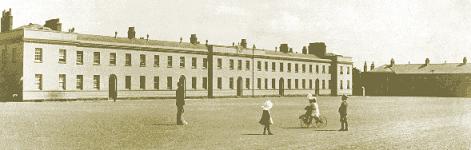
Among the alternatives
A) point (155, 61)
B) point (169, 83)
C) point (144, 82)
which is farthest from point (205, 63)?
point (144, 82)

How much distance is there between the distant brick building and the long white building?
24.1m

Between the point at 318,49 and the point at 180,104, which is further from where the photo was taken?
the point at 318,49

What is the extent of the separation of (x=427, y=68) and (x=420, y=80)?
16.3 ft

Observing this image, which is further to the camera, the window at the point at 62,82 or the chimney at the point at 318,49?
the chimney at the point at 318,49

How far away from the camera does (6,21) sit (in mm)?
58875

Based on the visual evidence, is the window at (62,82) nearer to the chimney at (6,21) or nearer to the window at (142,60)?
the chimney at (6,21)

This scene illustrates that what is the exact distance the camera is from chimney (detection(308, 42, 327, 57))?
101 metres

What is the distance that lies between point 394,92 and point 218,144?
103 metres

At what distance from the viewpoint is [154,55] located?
6606cm

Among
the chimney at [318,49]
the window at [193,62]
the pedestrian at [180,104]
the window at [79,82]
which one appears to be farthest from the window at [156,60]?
the pedestrian at [180,104]

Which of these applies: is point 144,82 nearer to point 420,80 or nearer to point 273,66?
point 273,66

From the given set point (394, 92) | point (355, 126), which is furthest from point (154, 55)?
point (394, 92)

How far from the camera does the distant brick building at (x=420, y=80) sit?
108m

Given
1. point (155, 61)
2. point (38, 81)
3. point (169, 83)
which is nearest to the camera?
point (38, 81)
